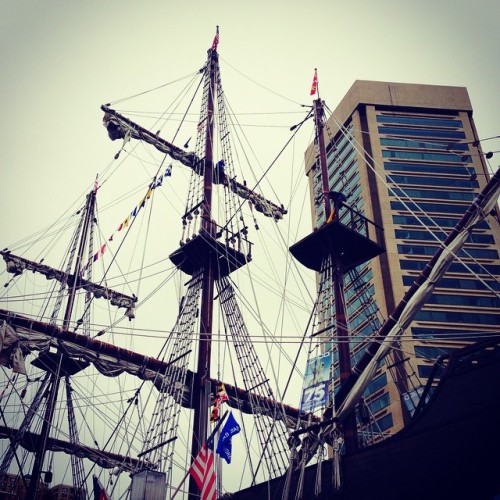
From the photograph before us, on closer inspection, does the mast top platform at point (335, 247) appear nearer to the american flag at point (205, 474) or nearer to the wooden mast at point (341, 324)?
the wooden mast at point (341, 324)

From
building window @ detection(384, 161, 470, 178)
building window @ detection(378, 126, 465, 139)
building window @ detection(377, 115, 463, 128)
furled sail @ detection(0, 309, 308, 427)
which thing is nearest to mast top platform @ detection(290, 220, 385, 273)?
furled sail @ detection(0, 309, 308, 427)

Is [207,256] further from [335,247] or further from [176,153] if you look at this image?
[176,153]

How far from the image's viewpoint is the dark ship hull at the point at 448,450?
1054cm

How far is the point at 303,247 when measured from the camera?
63.7 ft

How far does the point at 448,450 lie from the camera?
11.0 m

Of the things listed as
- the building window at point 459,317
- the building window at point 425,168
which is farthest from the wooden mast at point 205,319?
the building window at point 425,168

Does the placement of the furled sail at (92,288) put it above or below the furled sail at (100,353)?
Answer: above

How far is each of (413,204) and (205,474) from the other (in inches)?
1409

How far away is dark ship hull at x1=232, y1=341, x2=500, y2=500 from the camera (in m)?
10.5

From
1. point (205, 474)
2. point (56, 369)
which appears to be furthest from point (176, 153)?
point (205, 474)

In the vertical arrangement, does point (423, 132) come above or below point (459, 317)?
above

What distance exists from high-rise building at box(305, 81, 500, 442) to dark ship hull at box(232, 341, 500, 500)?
32.5 metres

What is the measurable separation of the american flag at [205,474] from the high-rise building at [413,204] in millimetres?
31246

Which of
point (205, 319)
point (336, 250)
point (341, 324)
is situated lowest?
point (341, 324)
